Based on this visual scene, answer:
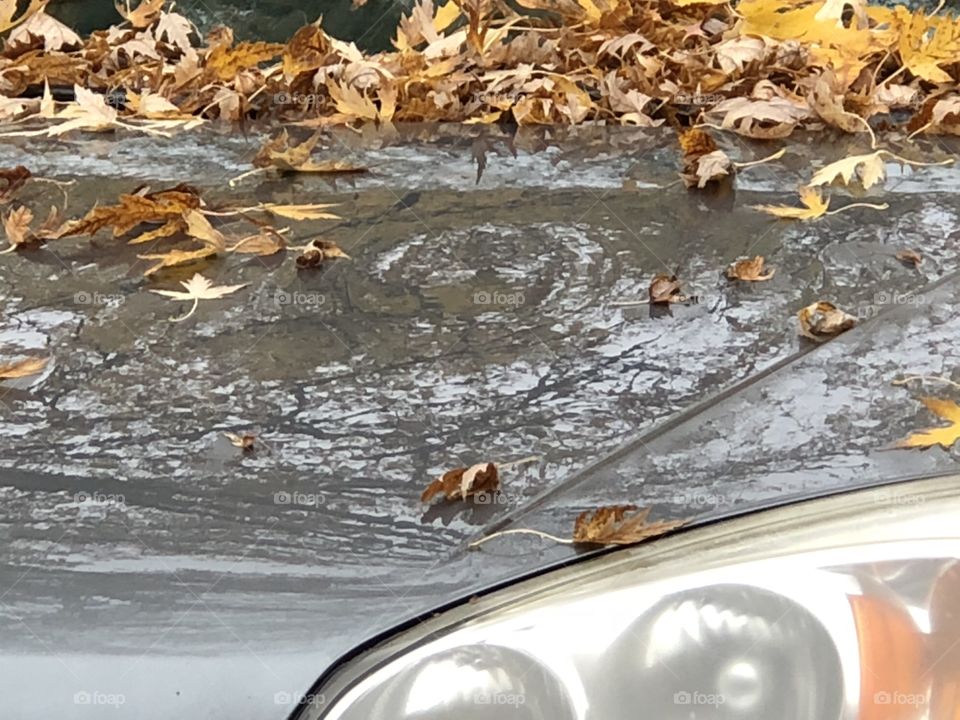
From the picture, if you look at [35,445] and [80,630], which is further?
[35,445]

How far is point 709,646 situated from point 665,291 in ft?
2.00

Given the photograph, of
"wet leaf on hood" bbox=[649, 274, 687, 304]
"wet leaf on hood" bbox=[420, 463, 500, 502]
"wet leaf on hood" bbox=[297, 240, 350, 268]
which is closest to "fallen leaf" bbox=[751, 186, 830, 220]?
"wet leaf on hood" bbox=[649, 274, 687, 304]

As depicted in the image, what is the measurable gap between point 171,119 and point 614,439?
1399 millimetres

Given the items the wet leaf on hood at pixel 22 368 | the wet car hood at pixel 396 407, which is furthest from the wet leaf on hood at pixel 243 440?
the wet leaf on hood at pixel 22 368

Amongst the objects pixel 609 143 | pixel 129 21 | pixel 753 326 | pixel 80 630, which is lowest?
pixel 80 630

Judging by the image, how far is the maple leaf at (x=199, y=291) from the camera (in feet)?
4.32

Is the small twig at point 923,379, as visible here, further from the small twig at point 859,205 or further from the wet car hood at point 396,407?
the small twig at point 859,205

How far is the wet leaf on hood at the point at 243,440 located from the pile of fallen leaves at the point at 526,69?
1.12 meters

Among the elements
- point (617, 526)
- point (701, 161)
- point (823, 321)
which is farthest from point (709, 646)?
point (701, 161)

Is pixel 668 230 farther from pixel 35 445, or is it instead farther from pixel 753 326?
pixel 35 445

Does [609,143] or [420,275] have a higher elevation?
[609,143]

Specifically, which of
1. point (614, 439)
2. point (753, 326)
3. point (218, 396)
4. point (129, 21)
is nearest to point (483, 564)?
point (614, 439)

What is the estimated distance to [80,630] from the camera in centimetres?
75

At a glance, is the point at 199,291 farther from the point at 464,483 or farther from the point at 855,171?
the point at 855,171
